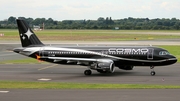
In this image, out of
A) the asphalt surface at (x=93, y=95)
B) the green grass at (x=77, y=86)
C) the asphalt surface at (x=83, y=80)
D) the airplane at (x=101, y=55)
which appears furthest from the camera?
the airplane at (x=101, y=55)

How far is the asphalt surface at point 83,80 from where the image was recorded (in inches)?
1062

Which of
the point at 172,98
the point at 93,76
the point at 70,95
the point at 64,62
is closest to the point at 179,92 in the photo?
the point at 172,98

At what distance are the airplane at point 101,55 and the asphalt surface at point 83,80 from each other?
46.2 inches

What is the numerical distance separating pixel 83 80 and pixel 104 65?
4221mm

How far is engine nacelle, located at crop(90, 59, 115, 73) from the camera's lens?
41312 millimetres

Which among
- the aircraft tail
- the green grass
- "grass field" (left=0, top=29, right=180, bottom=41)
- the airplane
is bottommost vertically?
"grass field" (left=0, top=29, right=180, bottom=41)

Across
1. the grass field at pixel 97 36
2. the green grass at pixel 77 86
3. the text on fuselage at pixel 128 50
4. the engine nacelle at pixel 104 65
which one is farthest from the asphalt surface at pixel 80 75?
the grass field at pixel 97 36

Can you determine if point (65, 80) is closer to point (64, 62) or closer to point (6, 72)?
point (64, 62)

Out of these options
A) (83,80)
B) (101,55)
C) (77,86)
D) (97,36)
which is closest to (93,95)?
(77,86)

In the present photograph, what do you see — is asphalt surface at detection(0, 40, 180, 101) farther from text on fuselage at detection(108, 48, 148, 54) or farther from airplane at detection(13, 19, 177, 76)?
text on fuselage at detection(108, 48, 148, 54)

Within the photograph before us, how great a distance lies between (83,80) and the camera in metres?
38.1

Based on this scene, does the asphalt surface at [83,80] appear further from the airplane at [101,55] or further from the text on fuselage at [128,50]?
the text on fuselage at [128,50]

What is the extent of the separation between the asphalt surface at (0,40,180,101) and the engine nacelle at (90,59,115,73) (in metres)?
0.78

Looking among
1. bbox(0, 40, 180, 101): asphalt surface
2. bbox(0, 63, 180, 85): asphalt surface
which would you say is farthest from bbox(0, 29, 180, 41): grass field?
bbox(0, 40, 180, 101): asphalt surface
